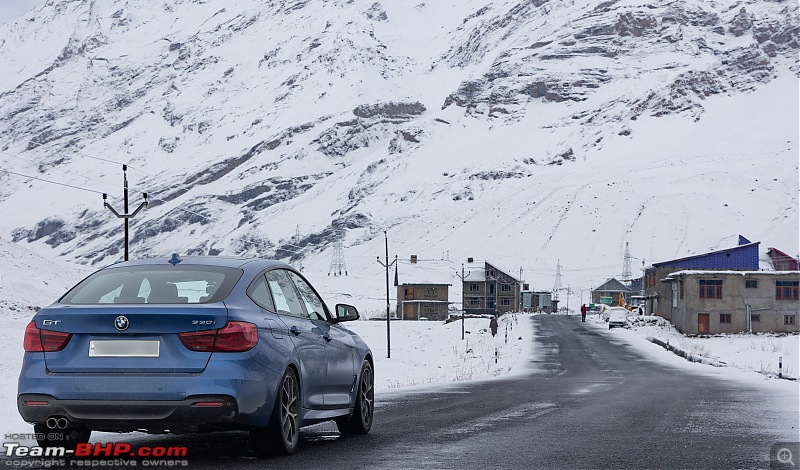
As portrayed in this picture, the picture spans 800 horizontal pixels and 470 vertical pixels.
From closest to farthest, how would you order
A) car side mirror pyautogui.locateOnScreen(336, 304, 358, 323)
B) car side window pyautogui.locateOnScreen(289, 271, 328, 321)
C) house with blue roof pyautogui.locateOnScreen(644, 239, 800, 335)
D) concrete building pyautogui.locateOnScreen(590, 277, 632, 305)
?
car side window pyautogui.locateOnScreen(289, 271, 328, 321), car side mirror pyautogui.locateOnScreen(336, 304, 358, 323), house with blue roof pyautogui.locateOnScreen(644, 239, 800, 335), concrete building pyautogui.locateOnScreen(590, 277, 632, 305)

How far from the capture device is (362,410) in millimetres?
10047

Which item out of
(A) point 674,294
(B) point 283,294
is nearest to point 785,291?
(A) point 674,294

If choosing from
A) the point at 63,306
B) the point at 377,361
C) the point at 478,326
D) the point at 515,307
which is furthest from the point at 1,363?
the point at 515,307

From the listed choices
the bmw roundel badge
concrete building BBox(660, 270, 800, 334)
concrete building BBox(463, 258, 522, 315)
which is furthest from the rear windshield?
concrete building BBox(463, 258, 522, 315)

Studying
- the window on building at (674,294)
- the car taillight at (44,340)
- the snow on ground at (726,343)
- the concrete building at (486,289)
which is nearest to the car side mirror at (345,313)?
the car taillight at (44,340)

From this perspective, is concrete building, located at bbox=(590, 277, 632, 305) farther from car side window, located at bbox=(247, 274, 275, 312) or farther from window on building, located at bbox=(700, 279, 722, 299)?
car side window, located at bbox=(247, 274, 275, 312)

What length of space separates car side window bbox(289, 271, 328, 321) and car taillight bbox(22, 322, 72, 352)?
8.07 ft

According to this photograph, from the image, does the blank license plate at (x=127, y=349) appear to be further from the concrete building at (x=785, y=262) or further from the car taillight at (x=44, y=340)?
the concrete building at (x=785, y=262)

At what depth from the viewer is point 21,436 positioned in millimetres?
9375

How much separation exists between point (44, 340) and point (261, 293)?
1.68 m

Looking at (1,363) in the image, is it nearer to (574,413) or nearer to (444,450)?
(574,413)

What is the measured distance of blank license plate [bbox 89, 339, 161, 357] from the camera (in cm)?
728

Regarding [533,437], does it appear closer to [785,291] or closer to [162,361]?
[162,361]

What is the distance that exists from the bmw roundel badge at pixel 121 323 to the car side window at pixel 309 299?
225cm
